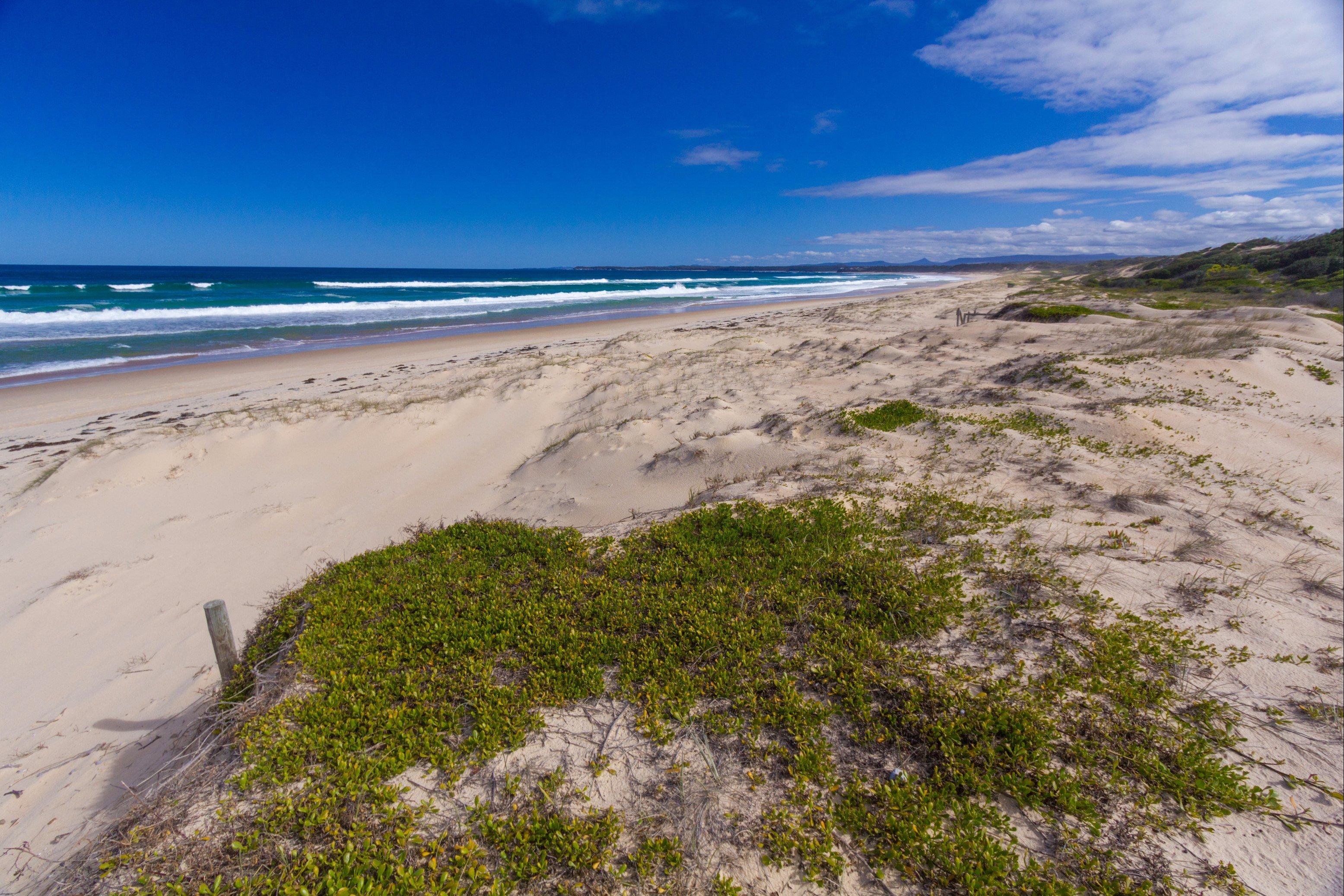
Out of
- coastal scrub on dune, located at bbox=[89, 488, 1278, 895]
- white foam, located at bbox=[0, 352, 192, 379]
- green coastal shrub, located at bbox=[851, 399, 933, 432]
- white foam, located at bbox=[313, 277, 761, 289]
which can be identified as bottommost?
coastal scrub on dune, located at bbox=[89, 488, 1278, 895]

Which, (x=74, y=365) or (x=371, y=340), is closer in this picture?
(x=74, y=365)

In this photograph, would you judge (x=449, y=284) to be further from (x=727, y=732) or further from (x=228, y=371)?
(x=727, y=732)

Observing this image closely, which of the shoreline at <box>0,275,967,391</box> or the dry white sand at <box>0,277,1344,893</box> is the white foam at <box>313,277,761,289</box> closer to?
the shoreline at <box>0,275,967,391</box>

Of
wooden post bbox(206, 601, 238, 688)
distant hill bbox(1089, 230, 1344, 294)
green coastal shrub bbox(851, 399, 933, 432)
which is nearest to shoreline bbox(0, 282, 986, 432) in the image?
wooden post bbox(206, 601, 238, 688)

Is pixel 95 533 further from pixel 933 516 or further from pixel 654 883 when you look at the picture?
pixel 933 516

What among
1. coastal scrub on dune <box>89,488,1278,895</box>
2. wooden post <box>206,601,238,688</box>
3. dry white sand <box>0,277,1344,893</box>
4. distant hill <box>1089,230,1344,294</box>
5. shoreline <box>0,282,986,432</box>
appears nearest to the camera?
coastal scrub on dune <box>89,488,1278,895</box>

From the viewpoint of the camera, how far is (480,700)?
4160 mm

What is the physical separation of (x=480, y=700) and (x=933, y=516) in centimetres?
543

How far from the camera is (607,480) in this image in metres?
10.5

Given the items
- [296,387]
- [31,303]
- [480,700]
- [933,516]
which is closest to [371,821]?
[480,700]

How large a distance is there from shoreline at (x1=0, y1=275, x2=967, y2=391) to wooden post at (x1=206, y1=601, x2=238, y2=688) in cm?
2104

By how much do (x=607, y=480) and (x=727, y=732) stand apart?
6.92 metres

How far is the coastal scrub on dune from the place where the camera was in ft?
10.2

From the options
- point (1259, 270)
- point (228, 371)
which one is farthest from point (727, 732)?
point (1259, 270)
